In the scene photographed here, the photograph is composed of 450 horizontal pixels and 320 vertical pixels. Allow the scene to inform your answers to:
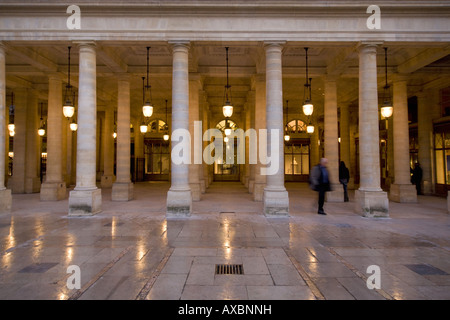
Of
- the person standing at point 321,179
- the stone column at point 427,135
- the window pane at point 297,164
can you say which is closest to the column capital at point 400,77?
the stone column at point 427,135

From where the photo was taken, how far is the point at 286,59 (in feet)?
43.8

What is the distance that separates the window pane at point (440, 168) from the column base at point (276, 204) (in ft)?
41.1

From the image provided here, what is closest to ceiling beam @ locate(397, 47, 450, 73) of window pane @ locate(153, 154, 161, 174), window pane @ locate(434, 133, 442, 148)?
window pane @ locate(434, 133, 442, 148)

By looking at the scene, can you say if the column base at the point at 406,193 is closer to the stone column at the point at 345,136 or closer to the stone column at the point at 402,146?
the stone column at the point at 402,146

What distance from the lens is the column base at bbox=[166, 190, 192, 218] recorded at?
9.59 m

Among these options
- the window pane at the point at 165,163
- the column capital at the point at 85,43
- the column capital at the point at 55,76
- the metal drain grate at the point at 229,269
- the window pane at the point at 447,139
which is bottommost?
the metal drain grate at the point at 229,269

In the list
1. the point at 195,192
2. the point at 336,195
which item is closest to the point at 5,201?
the point at 195,192

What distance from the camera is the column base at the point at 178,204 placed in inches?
377

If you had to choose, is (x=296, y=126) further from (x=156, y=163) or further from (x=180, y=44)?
(x=180, y=44)

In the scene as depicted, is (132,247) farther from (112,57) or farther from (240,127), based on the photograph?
(240,127)

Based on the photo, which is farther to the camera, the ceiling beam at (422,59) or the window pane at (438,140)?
the window pane at (438,140)

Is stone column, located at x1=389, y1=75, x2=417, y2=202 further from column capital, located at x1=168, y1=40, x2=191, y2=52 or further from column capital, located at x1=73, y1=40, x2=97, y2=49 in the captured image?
column capital, located at x1=73, y1=40, x2=97, y2=49

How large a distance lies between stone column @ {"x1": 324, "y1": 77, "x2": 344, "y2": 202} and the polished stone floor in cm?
356

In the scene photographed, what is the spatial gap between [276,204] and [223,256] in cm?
468
